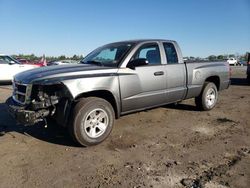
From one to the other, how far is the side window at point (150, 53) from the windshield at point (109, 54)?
267 millimetres

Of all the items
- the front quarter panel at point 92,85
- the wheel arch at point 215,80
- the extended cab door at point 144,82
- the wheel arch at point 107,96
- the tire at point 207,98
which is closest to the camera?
the front quarter panel at point 92,85

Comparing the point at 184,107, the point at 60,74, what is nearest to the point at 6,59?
the point at 184,107

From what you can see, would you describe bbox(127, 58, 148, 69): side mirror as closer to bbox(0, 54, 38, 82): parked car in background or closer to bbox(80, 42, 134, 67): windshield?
bbox(80, 42, 134, 67): windshield

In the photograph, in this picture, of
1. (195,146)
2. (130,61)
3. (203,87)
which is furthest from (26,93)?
(203,87)

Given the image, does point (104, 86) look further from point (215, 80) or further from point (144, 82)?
point (215, 80)

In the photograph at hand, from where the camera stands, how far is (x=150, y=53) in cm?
612

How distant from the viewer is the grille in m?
4.53

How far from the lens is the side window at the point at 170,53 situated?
6332 millimetres

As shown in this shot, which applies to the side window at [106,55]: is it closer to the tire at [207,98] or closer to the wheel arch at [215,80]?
the tire at [207,98]

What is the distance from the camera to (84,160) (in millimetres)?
4121

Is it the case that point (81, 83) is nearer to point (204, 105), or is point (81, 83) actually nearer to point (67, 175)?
point (67, 175)

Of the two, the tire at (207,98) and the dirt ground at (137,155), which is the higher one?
the tire at (207,98)

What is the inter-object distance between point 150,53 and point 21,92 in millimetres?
2833

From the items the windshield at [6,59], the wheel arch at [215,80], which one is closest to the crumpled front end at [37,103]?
the wheel arch at [215,80]
